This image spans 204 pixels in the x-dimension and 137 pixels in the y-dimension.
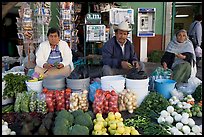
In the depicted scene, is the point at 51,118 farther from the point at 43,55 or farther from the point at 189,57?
the point at 189,57

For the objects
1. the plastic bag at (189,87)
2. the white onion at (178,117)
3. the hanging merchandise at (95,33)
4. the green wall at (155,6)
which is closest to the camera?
the white onion at (178,117)

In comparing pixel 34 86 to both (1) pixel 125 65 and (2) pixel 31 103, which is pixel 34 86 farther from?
(1) pixel 125 65

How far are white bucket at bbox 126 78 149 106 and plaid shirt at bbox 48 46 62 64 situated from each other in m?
1.36

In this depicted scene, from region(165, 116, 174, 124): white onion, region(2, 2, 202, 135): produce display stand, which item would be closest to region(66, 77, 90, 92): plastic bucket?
region(2, 2, 202, 135): produce display stand

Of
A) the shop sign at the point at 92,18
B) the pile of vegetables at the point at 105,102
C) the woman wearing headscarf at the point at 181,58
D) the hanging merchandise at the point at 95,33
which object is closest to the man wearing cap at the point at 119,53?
the woman wearing headscarf at the point at 181,58

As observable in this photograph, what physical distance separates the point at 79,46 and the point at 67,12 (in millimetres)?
1203

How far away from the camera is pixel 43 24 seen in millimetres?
5441

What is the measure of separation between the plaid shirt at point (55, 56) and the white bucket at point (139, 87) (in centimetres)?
136

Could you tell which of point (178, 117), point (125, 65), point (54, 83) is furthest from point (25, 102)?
point (178, 117)

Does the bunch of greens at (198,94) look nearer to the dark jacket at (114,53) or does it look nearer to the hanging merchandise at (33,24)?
the dark jacket at (114,53)

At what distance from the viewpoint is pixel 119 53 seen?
4.29 m

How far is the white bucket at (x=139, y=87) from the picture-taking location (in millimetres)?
3238

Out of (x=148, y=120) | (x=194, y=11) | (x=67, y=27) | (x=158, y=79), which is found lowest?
(x=148, y=120)

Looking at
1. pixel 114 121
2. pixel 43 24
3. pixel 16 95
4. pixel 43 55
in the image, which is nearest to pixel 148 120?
pixel 114 121
